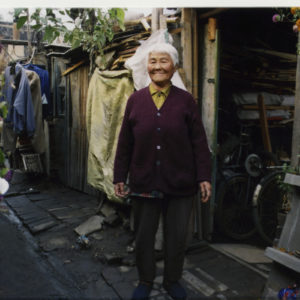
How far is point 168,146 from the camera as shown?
9.34ft

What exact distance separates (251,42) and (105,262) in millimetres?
4626

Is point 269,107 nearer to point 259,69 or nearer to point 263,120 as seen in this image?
point 263,120

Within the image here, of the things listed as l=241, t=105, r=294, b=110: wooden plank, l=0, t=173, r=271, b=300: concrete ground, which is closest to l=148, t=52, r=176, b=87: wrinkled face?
l=0, t=173, r=271, b=300: concrete ground

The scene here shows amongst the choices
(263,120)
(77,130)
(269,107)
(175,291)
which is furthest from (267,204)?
(77,130)

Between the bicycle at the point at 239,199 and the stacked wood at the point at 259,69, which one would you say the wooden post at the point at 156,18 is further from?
the bicycle at the point at 239,199

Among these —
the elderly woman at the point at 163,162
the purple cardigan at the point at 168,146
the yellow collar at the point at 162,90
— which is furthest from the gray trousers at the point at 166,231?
the yellow collar at the point at 162,90

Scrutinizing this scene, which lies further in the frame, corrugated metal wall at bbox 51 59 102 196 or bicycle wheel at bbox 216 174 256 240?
corrugated metal wall at bbox 51 59 102 196

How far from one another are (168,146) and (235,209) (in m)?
2.96

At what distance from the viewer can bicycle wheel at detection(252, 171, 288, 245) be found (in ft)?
16.0

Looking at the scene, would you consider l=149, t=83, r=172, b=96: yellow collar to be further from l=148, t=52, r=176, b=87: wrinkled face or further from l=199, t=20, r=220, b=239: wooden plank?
l=199, t=20, r=220, b=239: wooden plank

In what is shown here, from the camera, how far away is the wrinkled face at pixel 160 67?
288 cm

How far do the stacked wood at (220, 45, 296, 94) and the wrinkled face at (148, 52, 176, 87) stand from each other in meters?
3.10

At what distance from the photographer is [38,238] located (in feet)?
16.6

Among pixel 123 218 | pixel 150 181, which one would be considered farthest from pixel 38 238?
pixel 150 181
